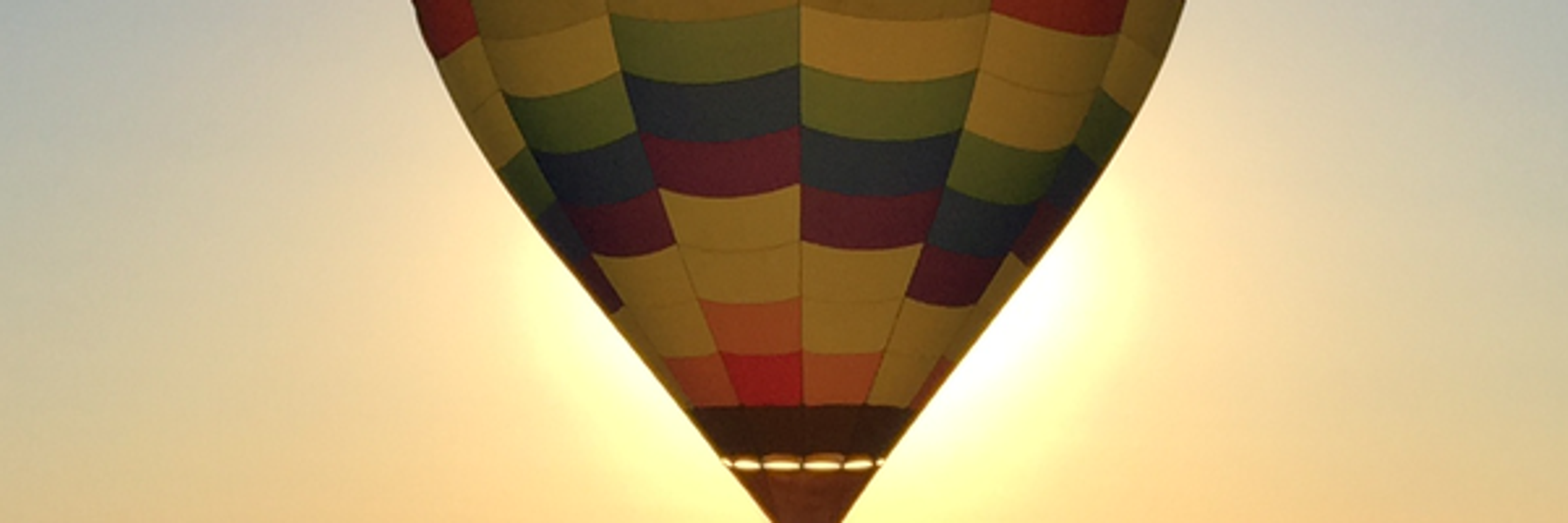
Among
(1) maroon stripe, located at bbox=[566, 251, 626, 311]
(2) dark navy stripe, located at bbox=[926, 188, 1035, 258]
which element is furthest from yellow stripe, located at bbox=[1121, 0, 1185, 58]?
(1) maroon stripe, located at bbox=[566, 251, 626, 311]

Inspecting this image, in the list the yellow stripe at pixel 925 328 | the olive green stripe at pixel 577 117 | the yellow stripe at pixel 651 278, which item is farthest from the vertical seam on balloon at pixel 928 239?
→ the olive green stripe at pixel 577 117

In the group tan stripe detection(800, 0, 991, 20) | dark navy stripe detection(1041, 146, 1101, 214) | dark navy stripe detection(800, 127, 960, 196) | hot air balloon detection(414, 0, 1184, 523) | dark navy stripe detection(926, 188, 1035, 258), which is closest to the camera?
tan stripe detection(800, 0, 991, 20)

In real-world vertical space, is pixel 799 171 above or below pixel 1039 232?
below

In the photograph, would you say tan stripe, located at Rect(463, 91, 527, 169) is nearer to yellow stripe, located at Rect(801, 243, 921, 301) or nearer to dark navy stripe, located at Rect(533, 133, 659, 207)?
dark navy stripe, located at Rect(533, 133, 659, 207)

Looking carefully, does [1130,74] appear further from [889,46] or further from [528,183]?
[528,183]

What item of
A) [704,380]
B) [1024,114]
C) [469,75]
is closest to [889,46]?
[1024,114]

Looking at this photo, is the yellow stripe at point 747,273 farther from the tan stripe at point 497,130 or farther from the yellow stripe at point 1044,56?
the yellow stripe at point 1044,56

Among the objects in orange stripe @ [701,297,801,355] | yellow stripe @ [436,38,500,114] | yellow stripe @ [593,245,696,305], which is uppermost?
yellow stripe @ [436,38,500,114]
